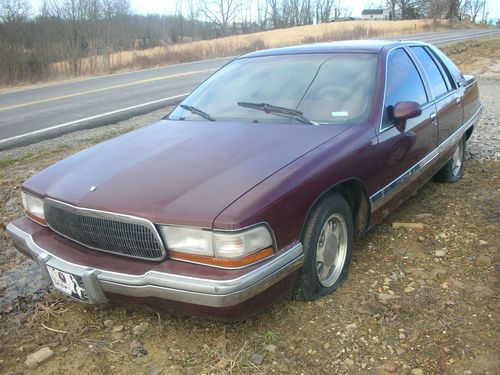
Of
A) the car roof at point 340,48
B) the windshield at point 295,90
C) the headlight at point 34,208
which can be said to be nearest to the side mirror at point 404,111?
the windshield at point 295,90

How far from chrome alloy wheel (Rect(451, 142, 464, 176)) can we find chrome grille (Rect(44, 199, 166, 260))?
12.4 feet

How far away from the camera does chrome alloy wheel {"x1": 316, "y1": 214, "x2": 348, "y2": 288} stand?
291cm

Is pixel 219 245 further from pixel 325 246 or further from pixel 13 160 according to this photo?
pixel 13 160

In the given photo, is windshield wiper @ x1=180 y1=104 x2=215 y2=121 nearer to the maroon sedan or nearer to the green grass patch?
the maroon sedan

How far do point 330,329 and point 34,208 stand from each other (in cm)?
201

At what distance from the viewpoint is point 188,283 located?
228 centimetres

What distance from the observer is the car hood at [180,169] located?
7.96 feet

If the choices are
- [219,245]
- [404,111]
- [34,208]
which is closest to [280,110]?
[404,111]

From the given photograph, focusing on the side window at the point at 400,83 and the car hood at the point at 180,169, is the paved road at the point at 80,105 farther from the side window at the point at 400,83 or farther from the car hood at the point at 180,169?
the side window at the point at 400,83

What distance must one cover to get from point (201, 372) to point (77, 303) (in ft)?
3.62

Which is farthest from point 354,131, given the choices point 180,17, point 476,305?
point 180,17

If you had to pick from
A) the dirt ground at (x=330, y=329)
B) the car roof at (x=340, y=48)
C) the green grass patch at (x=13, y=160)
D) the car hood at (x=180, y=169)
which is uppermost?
the car roof at (x=340, y=48)

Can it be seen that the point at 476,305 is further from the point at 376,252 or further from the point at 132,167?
the point at 132,167

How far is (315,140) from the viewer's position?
118 inches
